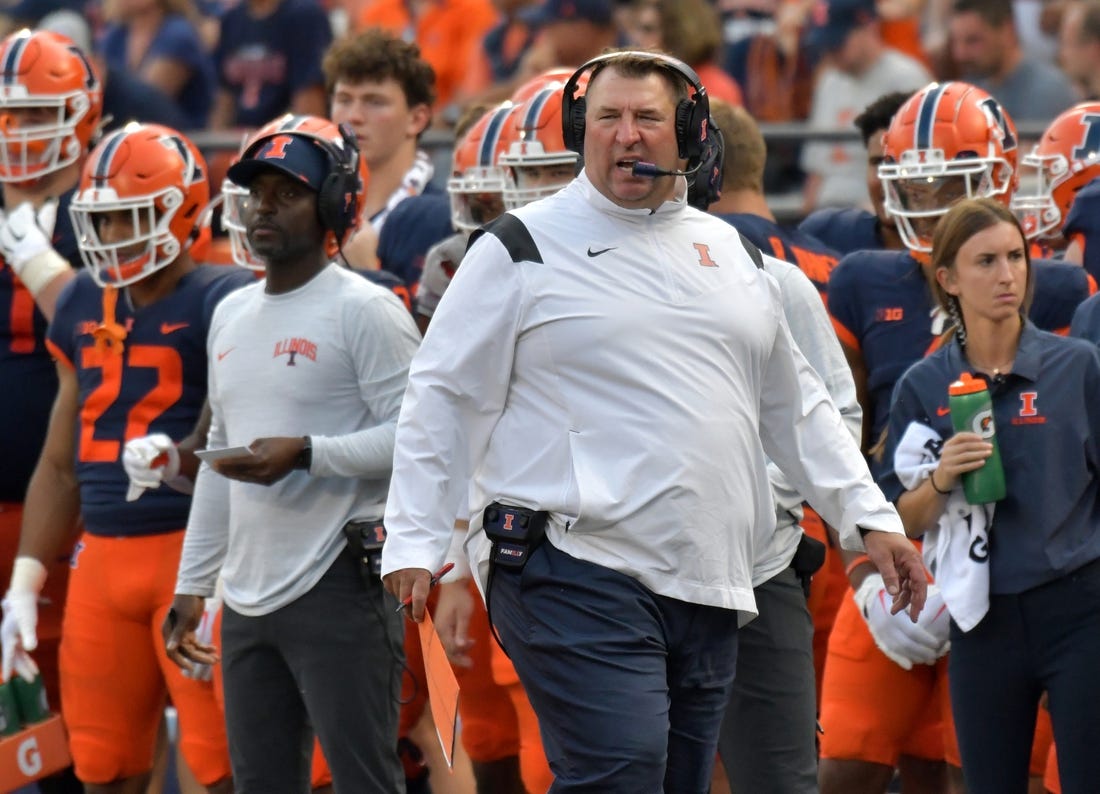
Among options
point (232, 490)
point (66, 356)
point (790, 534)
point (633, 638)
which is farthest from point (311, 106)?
point (633, 638)

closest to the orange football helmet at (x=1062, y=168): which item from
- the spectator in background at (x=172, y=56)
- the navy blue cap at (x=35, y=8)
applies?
the spectator in background at (x=172, y=56)

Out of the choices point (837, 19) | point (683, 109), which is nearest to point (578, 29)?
point (837, 19)

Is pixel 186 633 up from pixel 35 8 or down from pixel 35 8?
down

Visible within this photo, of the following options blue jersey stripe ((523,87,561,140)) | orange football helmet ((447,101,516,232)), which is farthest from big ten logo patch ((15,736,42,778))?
blue jersey stripe ((523,87,561,140))

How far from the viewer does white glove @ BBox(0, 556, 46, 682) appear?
243 inches

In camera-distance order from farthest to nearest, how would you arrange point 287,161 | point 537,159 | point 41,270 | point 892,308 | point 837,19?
point 837,19 → point 41,270 → point 537,159 → point 892,308 → point 287,161

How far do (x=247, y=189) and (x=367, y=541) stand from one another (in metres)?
1.34

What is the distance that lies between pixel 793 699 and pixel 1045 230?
7.16 ft

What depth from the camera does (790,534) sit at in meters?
4.79

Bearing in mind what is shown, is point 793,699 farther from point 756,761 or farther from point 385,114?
point 385,114

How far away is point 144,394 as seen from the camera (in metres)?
5.79

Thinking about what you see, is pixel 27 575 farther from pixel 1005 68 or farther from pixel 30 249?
pixel 1005 68

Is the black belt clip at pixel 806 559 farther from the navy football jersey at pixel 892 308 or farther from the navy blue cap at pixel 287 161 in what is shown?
the navy blue cap at pixel 287 161

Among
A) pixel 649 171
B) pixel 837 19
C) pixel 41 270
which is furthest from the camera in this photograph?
pixel 837 19
